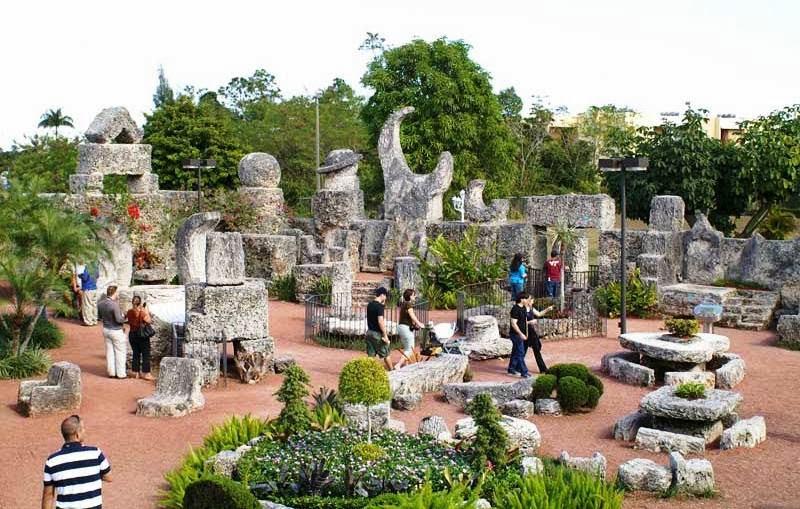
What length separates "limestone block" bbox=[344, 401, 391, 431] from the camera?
12.0 m

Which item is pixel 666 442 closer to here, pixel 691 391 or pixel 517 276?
pixel 691 391

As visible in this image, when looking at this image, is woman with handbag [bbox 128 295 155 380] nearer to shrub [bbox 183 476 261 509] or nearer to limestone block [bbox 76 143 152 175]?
shrub [bbox 183 476 261 509]

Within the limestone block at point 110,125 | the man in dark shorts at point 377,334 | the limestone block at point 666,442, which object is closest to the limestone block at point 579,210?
the man in dark shorts at point 377,334

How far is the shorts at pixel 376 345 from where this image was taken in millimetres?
15852

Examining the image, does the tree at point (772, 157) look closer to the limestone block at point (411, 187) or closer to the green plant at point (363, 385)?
the limestone block at point (411, 187)

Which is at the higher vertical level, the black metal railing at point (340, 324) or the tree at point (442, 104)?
the tree at point (442, 104)

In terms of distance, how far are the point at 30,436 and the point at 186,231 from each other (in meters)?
8.13

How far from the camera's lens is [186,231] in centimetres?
2020

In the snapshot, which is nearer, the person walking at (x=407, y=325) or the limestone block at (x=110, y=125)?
the person walking at (x=407, y=325)

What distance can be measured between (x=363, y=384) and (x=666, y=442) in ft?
13.1

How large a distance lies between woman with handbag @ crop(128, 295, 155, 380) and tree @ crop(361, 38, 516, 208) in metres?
22.4

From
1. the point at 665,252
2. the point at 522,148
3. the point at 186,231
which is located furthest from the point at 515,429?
the point at 522,148

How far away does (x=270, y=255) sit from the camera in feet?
82.7

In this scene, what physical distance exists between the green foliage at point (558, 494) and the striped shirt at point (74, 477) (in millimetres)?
3711
